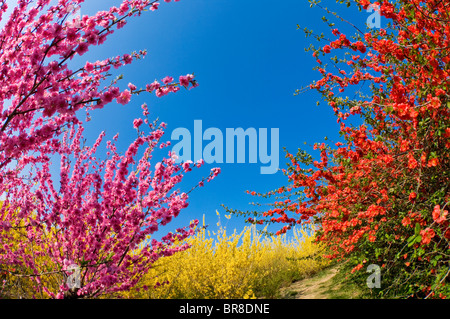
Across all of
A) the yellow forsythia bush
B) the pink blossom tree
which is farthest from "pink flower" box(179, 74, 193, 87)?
the yellow forsythia bush

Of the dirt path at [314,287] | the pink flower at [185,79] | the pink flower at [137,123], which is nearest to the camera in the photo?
the pink flower at [185,79]

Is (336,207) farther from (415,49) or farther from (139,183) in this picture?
(139,183)

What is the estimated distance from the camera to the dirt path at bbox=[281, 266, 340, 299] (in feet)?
24.2

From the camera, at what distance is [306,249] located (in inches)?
435

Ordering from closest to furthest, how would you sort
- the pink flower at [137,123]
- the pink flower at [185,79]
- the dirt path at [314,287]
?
the pink flower at [185,79], the pink flower at [137,123], the dirt path at [314,287]

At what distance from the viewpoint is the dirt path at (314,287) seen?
738 centimetres

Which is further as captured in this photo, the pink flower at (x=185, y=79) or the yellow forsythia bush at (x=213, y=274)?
the yellow forsythia bush at (x=213, y=274)

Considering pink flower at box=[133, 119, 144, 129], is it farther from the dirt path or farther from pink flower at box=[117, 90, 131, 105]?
the dirt path

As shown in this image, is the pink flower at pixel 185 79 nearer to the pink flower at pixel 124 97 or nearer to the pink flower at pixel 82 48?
the pink flower at pixel 124 97

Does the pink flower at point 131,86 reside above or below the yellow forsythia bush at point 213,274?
above

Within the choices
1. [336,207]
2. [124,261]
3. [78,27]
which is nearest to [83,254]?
[124,261]

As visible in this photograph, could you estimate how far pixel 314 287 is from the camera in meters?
8.29

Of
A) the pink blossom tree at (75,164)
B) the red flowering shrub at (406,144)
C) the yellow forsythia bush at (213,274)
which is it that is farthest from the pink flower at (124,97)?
the yellow forsythia bush at (213,274)
